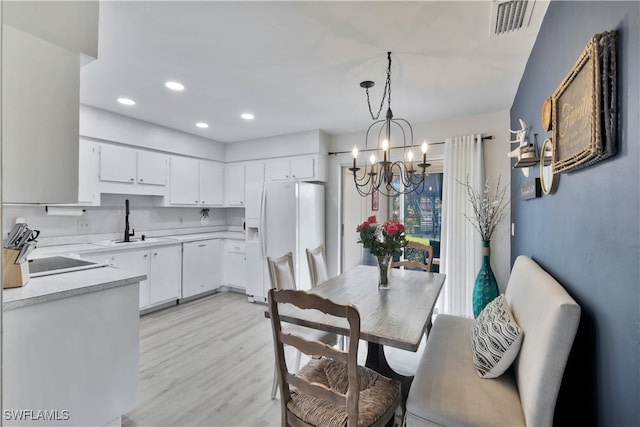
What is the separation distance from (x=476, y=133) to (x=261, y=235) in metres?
3.02

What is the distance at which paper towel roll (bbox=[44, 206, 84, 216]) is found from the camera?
335 cm

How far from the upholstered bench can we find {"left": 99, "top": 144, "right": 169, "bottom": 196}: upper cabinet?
12.5 feet

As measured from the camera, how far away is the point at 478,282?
3213mm

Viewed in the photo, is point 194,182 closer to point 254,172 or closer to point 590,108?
point 254,172

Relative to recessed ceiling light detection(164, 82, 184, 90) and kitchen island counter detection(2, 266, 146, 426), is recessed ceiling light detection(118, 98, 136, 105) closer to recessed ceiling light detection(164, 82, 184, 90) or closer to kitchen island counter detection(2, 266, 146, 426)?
recessed ceiling light detection(164, 82, 184, 90)

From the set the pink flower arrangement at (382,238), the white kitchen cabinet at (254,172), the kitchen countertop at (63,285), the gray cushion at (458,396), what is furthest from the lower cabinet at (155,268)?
the gray cushion at (458,396)

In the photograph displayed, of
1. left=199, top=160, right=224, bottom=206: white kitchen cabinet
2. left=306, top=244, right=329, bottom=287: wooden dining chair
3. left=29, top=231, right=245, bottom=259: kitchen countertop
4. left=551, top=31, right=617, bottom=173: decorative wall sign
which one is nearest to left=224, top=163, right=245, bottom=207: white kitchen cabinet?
left=199, top=160, right=224, bottom=206: white kitchen cabinet

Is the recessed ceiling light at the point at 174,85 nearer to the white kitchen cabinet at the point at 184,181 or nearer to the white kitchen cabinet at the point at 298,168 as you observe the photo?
the white kitchen cabinet at the point at 184,181

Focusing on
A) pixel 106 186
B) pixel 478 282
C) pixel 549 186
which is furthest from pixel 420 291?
pixel 106 186

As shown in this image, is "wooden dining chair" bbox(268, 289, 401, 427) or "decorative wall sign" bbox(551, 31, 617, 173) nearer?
"decorative wall sign" bbox(551, 31, 617, 173)

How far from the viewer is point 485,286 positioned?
124 inches

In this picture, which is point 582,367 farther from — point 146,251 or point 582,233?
point 146,251

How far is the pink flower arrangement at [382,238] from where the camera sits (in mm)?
2256

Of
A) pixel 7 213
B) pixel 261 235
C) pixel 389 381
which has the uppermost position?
pixel 7 213
